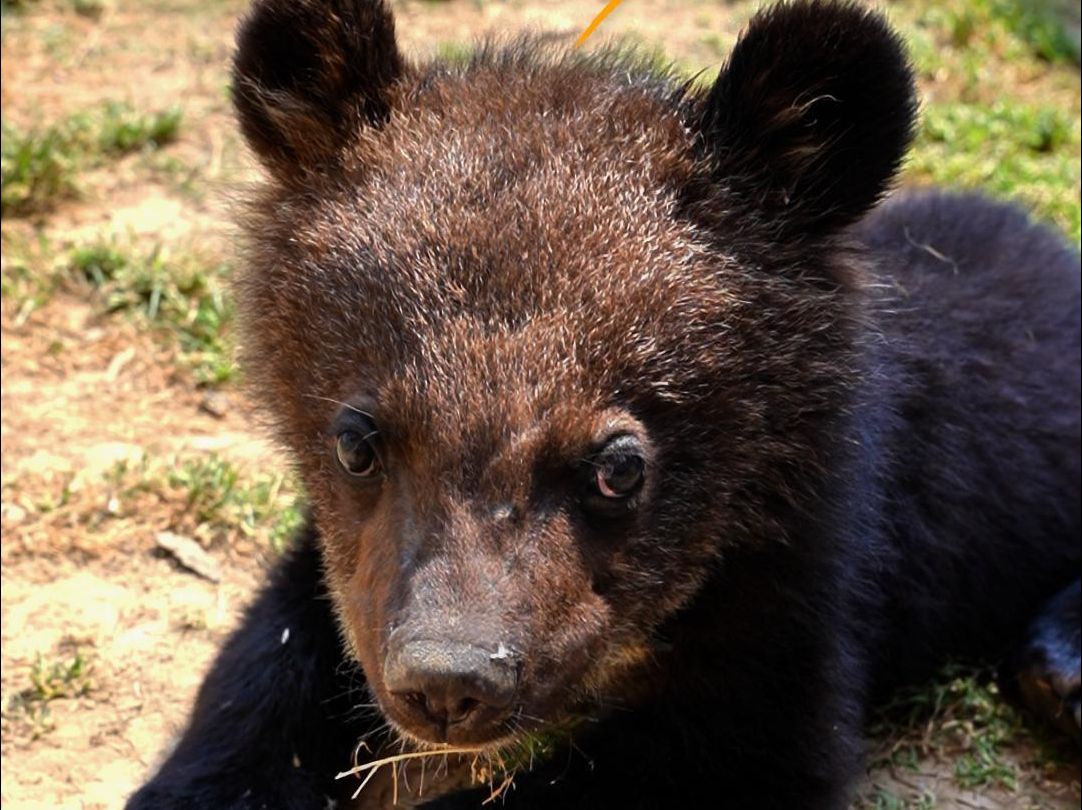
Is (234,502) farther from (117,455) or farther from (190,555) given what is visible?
(117,455)

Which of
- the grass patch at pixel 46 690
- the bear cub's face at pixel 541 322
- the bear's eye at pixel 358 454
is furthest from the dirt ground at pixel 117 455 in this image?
the bear's eye at pixel 358 454

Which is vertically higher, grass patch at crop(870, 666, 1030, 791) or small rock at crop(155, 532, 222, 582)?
grass patch at crop(870, 666, 1030, 791)

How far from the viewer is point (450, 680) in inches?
130

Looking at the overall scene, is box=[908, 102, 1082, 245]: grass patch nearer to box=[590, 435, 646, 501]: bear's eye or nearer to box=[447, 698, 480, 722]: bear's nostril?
box=[590, 435, 646, 501]: bear's eye

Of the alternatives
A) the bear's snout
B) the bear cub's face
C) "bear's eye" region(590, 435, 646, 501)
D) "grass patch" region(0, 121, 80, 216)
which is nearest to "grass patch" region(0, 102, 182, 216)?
"grass patch" region(0, 121, 80, 216)

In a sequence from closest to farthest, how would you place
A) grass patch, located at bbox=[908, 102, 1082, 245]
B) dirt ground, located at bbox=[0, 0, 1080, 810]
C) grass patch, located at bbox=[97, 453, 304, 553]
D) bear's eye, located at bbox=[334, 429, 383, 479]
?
1. bear's eye, located at bbox=[334, 429, 383, 479]
2. dirt ground, located at bbox=[0, 0, 1080, 810]
3. grass patch, located at bbox=[97, 453, 304, 553]
4. grass patch, located at bbox=[908, 102, 1082, 245]

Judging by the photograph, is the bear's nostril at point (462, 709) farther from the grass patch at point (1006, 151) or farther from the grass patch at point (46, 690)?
the grass patch at point (1006, 151)

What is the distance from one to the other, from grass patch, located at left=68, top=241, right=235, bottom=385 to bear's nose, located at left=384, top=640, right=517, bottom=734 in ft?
10.9

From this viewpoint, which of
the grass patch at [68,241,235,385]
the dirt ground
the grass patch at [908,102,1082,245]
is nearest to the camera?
the dirt ground

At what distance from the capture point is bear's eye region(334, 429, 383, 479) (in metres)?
3.84

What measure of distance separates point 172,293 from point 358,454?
310 centimetres

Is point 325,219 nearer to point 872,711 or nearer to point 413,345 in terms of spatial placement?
point 413,345

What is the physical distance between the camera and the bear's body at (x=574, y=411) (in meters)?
3.64

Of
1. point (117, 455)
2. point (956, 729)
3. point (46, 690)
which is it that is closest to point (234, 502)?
point (117, 455)
